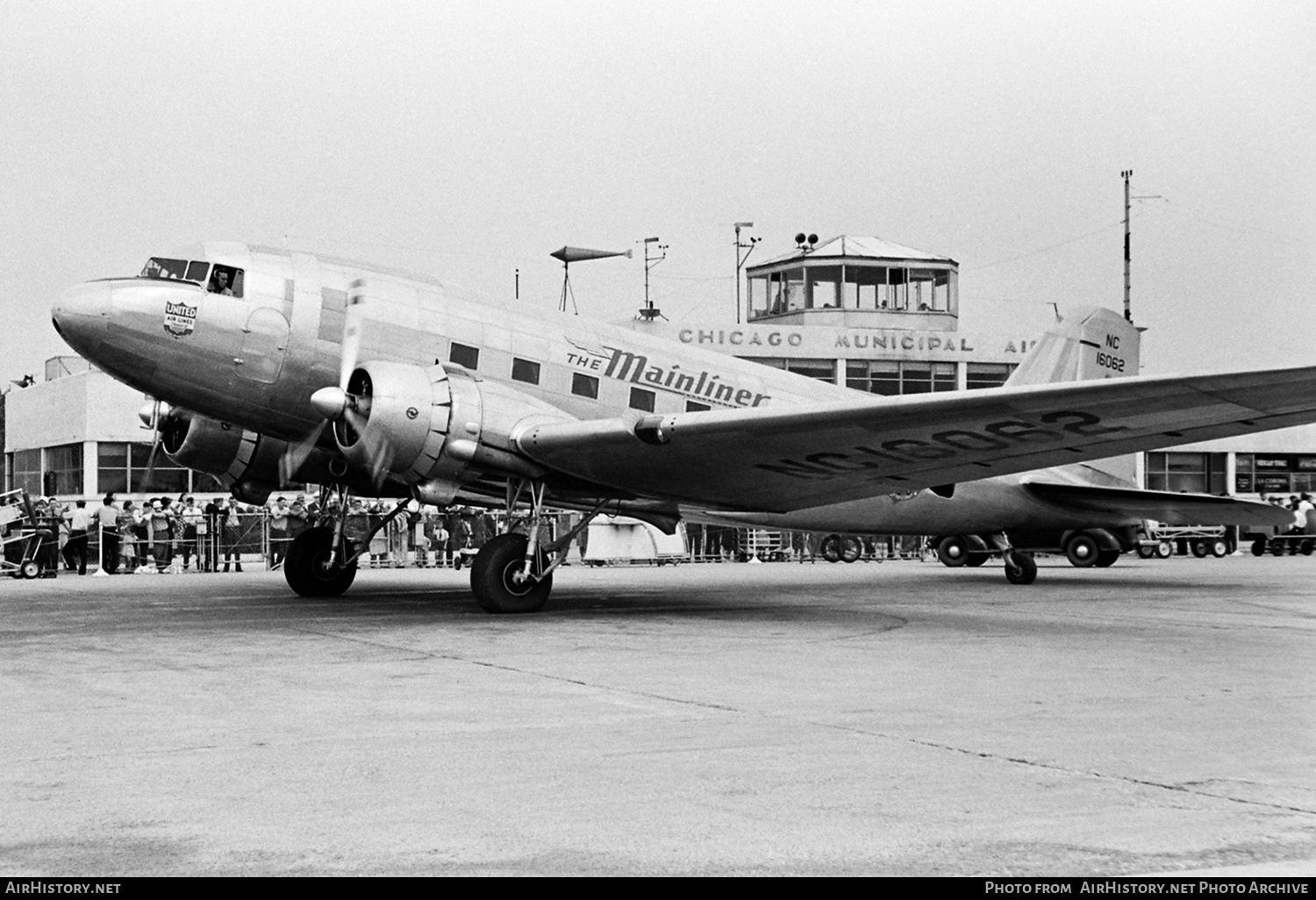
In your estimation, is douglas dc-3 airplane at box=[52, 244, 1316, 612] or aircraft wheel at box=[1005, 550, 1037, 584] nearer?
douglas dc-3 airplane at box=[52, 244, 1316, 612]

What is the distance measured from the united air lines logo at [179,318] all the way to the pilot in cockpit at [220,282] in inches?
14.4

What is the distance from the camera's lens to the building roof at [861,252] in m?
54.4

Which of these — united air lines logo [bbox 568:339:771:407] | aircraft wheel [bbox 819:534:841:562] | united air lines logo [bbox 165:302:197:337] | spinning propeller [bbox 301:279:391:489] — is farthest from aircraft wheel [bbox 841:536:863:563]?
united air lines logo [bbox 165:302:197:337]

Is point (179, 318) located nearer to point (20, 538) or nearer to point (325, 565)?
point (325, 565)

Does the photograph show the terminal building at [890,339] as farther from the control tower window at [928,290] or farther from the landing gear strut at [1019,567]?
the landing gear strut at [1019,567]

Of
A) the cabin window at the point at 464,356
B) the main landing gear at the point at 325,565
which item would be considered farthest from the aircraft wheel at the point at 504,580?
the main landing gear at the point at 325,565

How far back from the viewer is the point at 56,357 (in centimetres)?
4622

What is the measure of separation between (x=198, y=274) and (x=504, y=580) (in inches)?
186

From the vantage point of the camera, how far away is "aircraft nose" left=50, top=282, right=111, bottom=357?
1430cm

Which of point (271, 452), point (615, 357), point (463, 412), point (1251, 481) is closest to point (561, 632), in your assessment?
point (463, 412)

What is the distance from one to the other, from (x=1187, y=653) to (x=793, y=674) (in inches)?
147

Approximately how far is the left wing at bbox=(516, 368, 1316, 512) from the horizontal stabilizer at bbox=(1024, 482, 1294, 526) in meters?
6.51

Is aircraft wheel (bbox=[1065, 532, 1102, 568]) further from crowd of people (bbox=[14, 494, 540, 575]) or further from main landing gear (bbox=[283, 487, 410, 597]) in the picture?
main landing gear (bbox=[283, 487, 410, 597])
